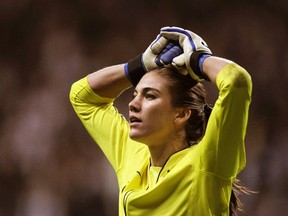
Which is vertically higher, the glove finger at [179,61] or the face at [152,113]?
the glove finger at [179,61]

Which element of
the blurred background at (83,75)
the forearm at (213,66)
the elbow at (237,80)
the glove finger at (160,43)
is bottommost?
the blurred background at (83,75)

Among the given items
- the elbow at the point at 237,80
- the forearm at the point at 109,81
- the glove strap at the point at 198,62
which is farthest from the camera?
the forearm at the point at 109,81

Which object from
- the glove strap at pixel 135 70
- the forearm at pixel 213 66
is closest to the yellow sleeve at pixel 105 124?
the glove strap at pixel 135 70

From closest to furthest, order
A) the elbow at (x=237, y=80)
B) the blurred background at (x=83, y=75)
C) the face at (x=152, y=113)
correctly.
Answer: the elbow at (x=237, y=80) → the face at (x=152, y=113) → the blurred background at (x=83, y=75)

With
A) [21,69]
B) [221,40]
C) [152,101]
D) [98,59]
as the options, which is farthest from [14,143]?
[152,101]

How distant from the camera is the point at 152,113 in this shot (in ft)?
5.46

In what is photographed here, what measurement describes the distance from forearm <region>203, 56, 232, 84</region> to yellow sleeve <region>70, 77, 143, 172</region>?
0.40 m

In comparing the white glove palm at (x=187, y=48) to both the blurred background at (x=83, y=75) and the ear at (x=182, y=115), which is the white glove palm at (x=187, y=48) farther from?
the blurred background at (x=83, y=75)

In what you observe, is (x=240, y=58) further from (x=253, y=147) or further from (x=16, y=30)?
(x=16, y=30)

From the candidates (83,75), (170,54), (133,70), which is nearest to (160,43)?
(170,54)

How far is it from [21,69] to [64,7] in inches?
13.5

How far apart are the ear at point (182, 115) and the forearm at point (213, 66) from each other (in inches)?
7.0

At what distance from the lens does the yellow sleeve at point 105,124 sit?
73.6 inches

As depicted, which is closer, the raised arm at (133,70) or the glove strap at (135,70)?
the raised arm at (133,70)
